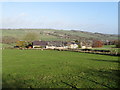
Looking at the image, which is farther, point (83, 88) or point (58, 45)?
point (58, 45)

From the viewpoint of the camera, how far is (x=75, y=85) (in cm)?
995

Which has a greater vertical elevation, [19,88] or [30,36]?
[30,36]

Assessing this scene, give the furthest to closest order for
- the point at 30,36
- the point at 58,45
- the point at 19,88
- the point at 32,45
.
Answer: the point at 30,36 < the point at 58,45 < the point at 32,45 < the point at 19,88

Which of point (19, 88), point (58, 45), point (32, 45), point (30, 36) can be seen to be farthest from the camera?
point (30, 36)

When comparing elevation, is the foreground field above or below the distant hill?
below

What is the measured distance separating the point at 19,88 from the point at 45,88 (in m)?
1.49

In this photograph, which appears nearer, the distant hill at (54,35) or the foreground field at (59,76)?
the foreground field at (59,76)

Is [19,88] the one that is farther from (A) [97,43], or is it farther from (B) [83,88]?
(A) [97,43]

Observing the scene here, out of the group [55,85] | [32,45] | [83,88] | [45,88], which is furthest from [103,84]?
[32,45]

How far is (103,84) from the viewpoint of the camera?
1030cm

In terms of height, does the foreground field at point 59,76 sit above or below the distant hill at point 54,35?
below

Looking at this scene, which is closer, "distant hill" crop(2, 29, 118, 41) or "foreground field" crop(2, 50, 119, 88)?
"foreground field" crop(2, 50, 119, 88)

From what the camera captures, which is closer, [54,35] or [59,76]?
[59,76]

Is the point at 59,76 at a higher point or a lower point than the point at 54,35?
lower
